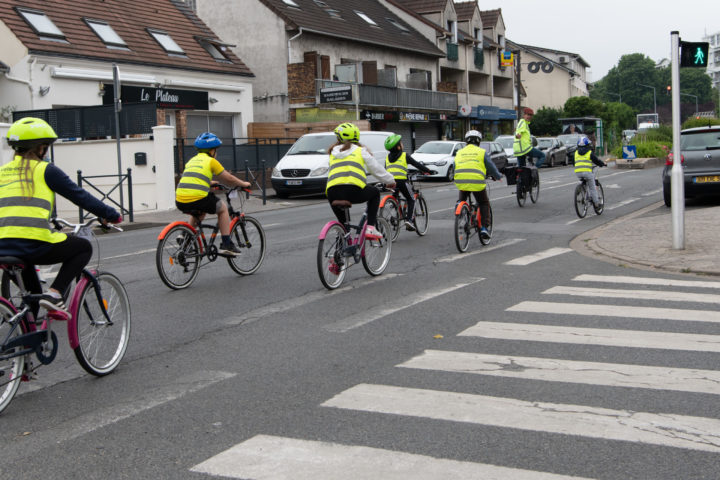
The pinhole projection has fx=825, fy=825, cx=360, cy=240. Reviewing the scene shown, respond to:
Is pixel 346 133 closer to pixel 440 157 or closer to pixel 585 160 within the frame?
pixel 585 160

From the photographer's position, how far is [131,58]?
2897 centimetres

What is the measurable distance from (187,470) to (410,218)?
10058mm

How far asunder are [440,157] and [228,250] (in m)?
22.7

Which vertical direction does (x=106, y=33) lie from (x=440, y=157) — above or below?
above

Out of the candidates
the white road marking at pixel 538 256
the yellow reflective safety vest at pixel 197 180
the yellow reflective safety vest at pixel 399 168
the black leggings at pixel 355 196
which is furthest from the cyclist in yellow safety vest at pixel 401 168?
the yellow reflective safety vest at pixel 197 180

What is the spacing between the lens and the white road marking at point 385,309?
7.09 meters

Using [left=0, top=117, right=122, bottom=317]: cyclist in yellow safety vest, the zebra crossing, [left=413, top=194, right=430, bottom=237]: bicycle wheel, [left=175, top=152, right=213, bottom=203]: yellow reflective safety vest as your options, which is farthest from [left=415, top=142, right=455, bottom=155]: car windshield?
[left=0, top=117, right=122, bottom=317]: cyclist in yellow safety vest

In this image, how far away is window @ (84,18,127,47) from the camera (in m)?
28.9

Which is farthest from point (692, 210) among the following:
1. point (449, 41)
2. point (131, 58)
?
point (449, 41)

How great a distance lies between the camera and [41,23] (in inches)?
Result: 1057

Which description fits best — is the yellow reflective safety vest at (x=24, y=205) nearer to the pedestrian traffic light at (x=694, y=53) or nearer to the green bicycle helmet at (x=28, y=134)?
the green bicycle helmet at (x=28, y=134)

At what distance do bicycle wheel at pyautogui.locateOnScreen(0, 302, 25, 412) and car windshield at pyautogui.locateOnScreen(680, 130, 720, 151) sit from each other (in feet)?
49.5

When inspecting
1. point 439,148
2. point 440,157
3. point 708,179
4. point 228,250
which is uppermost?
point 439,148

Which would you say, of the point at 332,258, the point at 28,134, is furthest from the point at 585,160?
the point at 28,134
